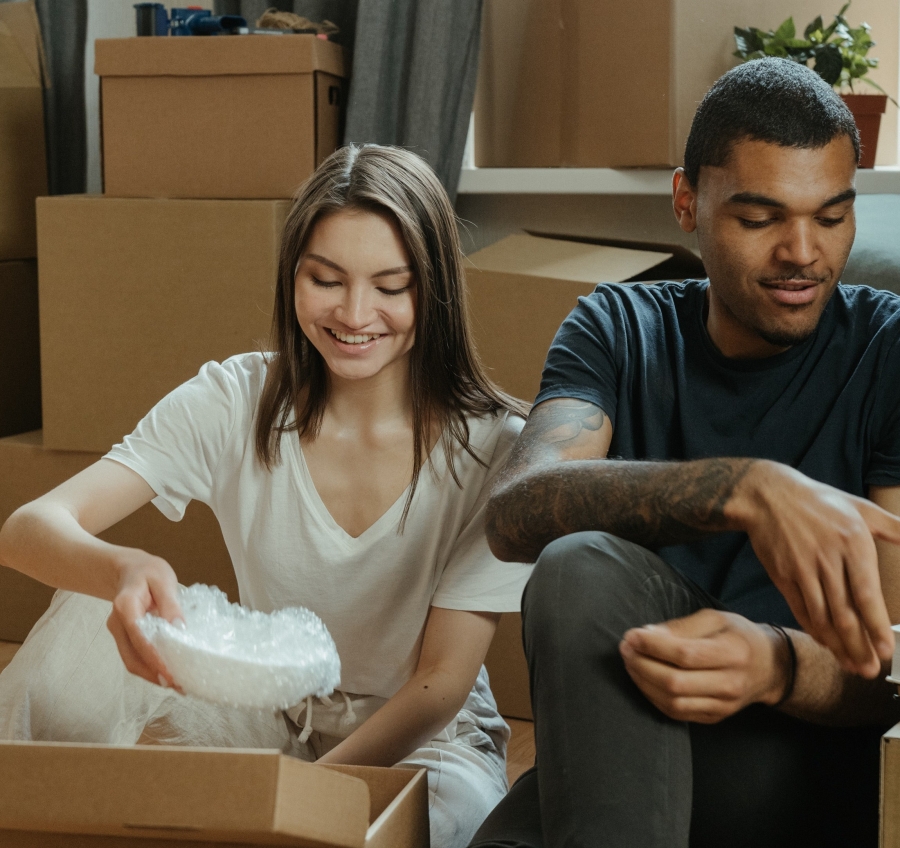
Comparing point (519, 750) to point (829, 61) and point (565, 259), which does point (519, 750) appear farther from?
point (829, 61)

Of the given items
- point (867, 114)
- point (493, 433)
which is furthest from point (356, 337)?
point (867, 114)

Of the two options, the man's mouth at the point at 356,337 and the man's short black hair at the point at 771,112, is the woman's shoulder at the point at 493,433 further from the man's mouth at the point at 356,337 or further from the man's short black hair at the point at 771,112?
the man's short black hair at the point at 771,112

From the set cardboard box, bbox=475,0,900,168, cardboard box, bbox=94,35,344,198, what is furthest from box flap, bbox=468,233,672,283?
cardboard box, bbox=94,35,344,198

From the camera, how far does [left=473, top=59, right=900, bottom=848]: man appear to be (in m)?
0.81

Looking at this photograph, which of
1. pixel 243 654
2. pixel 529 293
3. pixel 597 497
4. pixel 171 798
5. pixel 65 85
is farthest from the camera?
pixel 65 85

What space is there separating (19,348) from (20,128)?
0.45 meters

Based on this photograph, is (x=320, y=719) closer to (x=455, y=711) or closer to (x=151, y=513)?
(x=455, y=711)

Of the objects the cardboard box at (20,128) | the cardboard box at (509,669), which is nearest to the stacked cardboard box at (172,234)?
the cardboard box at (20,128)

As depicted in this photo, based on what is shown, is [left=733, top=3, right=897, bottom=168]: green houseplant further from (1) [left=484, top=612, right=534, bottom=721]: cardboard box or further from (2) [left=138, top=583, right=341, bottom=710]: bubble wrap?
(2) [left=138, top=583, right=341, bottom=710]: bubble wrap

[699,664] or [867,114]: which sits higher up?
[867,114]

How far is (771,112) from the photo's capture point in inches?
43.4

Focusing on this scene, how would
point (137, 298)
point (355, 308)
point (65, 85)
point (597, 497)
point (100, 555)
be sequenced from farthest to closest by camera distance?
point (65, 85)
point (137, 298)
point (355, 308)
point (100, 555)
point (597, 497)

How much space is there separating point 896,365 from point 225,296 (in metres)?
1.23

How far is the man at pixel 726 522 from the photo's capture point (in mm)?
813
